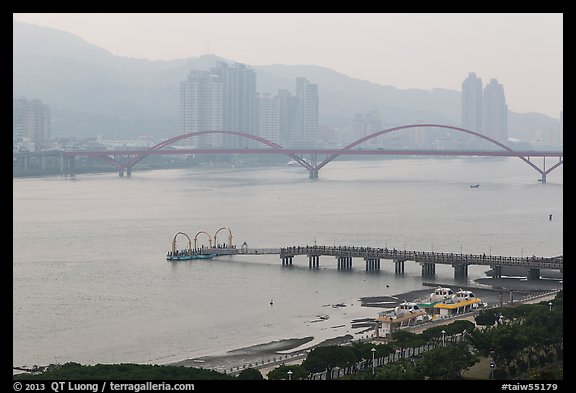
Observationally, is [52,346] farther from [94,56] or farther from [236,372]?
[94,56]

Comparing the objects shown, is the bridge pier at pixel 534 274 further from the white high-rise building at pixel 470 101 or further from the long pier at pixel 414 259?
the white high-rise building at pixel 470 101

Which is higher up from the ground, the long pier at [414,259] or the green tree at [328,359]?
the long pier at [414,259]

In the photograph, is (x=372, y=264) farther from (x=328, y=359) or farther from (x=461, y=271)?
(x=328, y=359)

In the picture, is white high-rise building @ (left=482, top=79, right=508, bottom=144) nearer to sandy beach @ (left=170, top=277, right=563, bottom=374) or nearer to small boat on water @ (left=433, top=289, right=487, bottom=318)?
sandy beach @ (left=170, top=277, right=563, bottom=374)

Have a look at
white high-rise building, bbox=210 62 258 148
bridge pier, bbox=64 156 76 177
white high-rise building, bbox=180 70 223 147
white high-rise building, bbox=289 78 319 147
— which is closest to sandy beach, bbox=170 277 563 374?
bridge pier, bbox=64 156 76 177

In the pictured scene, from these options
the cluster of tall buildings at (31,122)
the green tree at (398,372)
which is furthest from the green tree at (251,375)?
the cluster of tall buildings at (31,122)

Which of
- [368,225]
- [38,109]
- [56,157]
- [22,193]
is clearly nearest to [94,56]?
[38,109]
